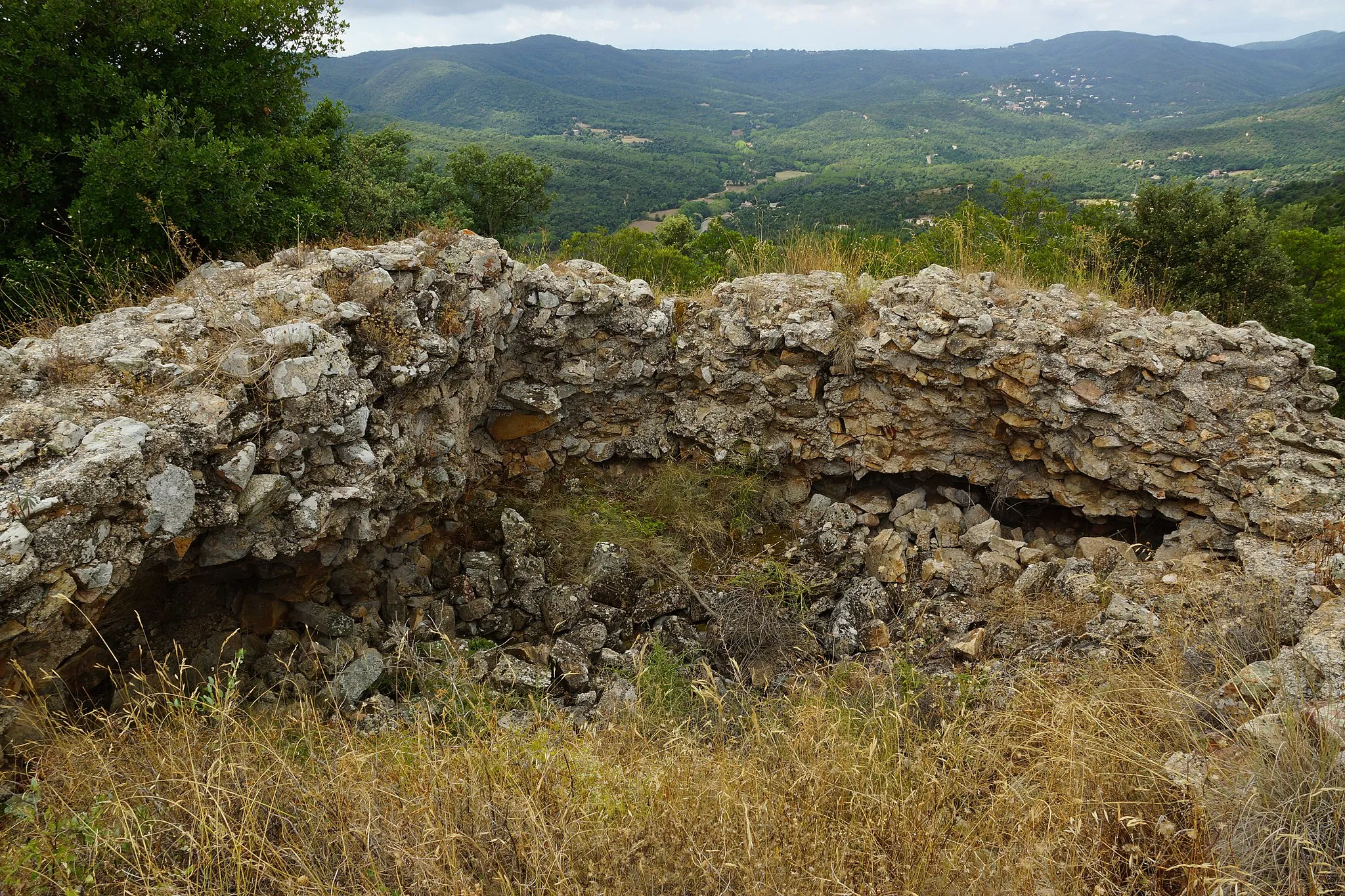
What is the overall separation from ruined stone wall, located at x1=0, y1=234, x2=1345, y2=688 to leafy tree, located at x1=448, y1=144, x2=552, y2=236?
11.1 metres

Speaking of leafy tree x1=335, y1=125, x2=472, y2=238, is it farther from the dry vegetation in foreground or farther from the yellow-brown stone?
the dry vegetation in foreground

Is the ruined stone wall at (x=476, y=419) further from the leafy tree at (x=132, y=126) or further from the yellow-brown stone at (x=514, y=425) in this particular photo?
the leafy tree at (x=132, y=126)

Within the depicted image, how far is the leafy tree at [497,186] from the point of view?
17.7 m

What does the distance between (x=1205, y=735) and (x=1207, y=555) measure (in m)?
3.75

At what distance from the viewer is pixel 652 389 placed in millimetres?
8141

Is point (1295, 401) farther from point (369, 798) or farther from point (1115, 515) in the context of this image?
point (369, 798)

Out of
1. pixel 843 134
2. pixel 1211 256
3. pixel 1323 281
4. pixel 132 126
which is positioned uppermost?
pixel 843 134

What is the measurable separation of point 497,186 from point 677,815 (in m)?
17.7

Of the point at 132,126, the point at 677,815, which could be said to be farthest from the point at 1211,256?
the point at 132,126

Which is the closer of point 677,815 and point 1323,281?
point 677,815

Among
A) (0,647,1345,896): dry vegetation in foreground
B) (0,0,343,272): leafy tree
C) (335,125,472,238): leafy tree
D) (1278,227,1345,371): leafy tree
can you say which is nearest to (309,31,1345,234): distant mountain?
(335,125,472,238): leafy tree

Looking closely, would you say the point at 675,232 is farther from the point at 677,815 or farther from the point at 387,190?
the point at 677,815

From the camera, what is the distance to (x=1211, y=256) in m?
9.79

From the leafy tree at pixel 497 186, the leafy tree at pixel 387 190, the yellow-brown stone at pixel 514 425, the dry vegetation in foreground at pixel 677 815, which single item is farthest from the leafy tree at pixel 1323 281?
the leafy tree at pixel 497 186
